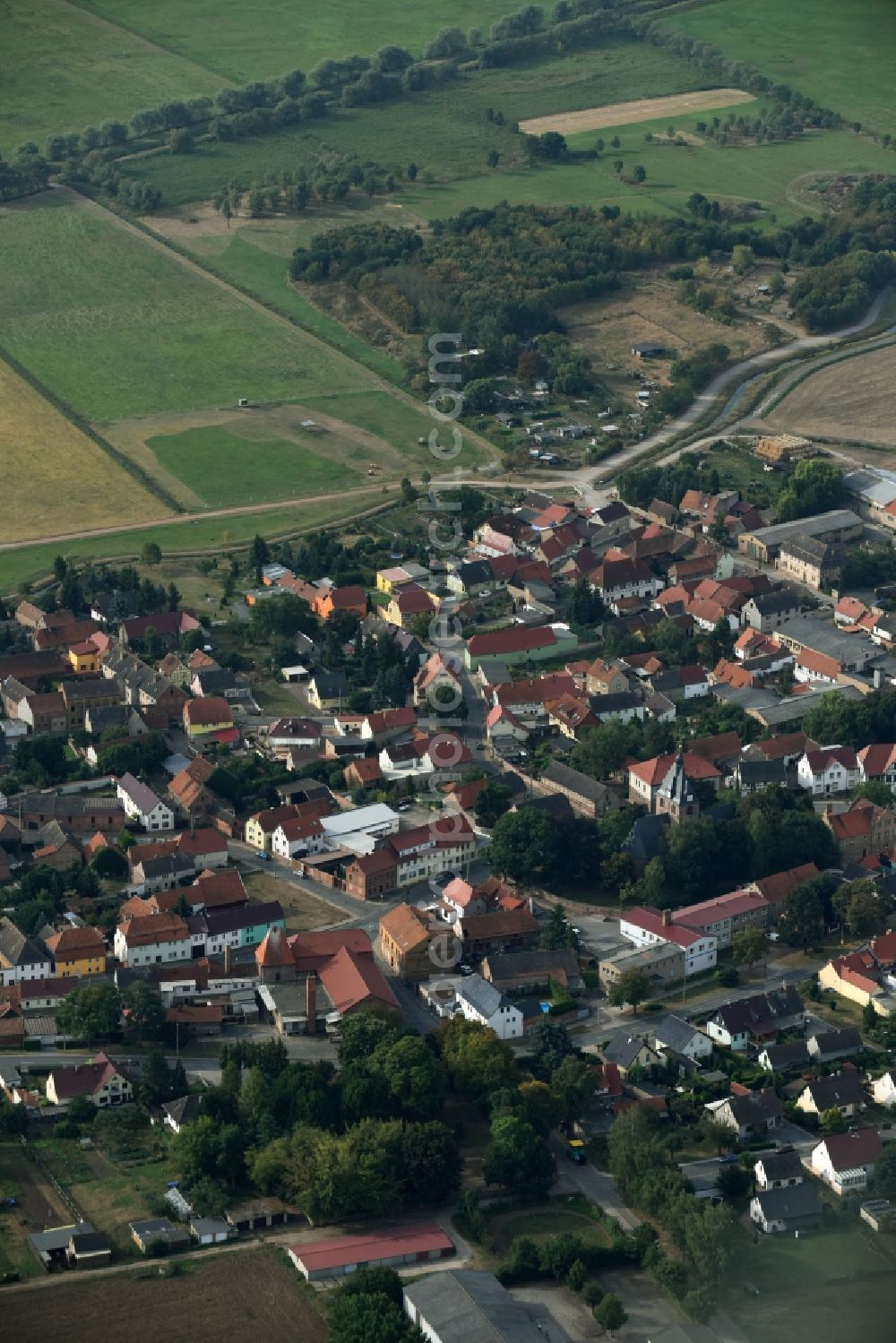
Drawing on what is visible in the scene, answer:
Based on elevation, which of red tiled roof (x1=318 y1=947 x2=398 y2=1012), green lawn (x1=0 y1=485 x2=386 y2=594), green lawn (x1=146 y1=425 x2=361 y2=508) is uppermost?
red tiled roof (x1=318 y1=947 x2=398 y2=1012)

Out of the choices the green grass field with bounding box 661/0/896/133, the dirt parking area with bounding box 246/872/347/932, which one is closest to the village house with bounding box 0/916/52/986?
the dirt parking area with bounding box 246/872/347/932

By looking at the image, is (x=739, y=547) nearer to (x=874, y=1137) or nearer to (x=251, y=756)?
(x=251, y=756)

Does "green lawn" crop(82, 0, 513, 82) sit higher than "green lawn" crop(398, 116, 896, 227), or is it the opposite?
"green lawn" crop(82, 0, 513, 82)

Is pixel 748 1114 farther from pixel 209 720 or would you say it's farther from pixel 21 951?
pixel 209 720

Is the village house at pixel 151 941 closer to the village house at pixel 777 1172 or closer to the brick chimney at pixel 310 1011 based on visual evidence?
the brick chimney at pixel 310 1011

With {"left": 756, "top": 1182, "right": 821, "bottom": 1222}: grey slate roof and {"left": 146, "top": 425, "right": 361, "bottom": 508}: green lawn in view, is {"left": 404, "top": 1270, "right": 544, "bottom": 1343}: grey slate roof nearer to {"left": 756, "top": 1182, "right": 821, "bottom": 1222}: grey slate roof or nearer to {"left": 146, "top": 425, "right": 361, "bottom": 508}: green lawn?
{"left": 756, "top": 1182, "right": 821, "bottom": 1222}: grey slate roof

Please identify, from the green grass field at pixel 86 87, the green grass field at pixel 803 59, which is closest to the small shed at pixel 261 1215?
the green grass field at pixel 86 87
